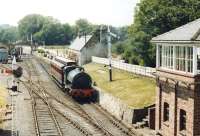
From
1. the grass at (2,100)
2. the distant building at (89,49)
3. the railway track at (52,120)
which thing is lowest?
the railway track at (52,120)

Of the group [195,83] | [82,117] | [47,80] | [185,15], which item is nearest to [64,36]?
[47,80]

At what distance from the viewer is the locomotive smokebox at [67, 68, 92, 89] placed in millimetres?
44250

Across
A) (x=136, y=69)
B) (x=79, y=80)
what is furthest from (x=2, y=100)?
(x=136, y=69)

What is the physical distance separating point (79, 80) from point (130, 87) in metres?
6.03

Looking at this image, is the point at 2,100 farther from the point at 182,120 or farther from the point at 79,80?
the point at 182,120

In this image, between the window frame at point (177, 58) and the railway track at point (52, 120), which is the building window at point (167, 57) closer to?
the window frame at point (177, 58)

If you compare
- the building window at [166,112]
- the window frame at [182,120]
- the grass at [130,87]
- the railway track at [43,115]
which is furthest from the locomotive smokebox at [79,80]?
the window frame at [182,120]

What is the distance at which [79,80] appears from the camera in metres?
44.5

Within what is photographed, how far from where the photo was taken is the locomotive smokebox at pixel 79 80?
44.2 meters

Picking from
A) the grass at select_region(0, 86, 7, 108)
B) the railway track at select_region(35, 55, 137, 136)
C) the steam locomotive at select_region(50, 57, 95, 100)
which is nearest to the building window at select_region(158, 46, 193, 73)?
the railway track at select_region(35, 55, 137, 136)

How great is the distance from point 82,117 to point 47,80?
25.8m

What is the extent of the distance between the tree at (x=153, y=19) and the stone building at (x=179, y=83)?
20.4 m

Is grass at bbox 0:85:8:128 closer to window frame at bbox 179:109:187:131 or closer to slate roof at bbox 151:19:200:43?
window frame at bbox 179:109:187:131

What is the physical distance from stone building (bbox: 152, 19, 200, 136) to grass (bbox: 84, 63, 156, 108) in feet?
18.8
